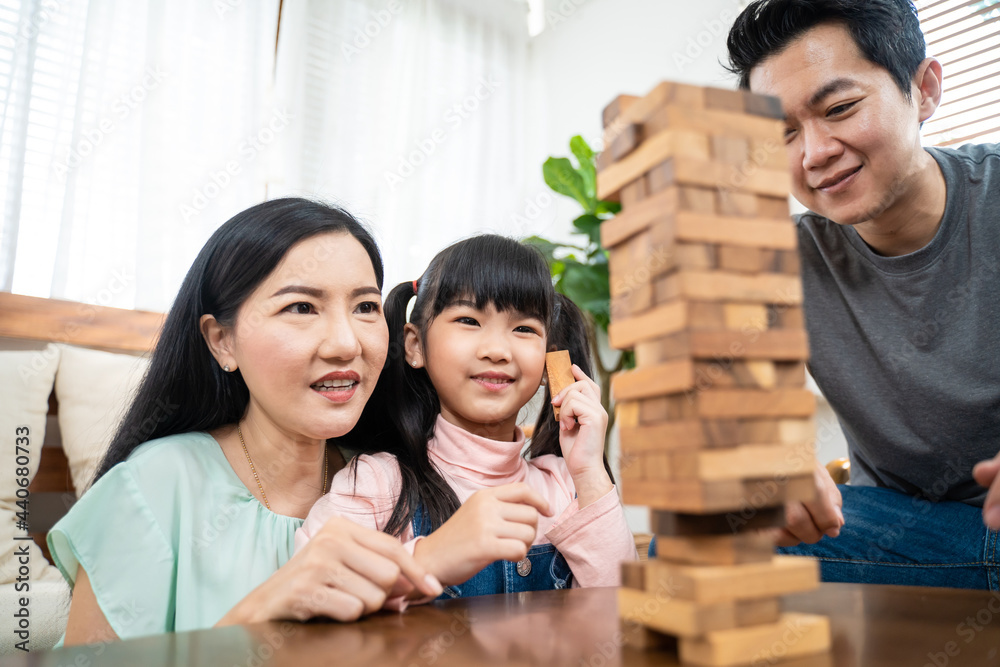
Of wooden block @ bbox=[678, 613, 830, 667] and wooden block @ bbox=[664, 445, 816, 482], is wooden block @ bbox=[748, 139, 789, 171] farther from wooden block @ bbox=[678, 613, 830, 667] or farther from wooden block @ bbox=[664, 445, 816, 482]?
wooden block @ bbox=[678, 613, 830, 667]

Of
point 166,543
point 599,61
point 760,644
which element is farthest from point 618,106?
point 599,61

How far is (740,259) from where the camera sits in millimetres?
431

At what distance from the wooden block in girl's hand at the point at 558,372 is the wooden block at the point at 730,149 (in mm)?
790

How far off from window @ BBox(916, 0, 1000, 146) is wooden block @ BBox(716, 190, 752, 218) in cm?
207

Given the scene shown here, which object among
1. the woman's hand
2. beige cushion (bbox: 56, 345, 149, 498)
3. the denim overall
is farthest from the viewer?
beige cushion (bbox: 56, 345, 149, 498)

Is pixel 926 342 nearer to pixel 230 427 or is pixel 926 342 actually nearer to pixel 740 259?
pixel 740 259

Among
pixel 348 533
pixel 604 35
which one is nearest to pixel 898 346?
pixel 348 533

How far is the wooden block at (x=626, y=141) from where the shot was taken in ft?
1.50

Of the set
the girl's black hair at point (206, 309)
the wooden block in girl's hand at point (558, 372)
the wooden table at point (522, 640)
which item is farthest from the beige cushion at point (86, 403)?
the wooden table at point (522, 640)

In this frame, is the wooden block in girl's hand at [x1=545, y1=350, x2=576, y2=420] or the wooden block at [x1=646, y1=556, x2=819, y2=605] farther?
the wooden block in girl's hand at [x1=545, y1=350, x2=576, y2=420]

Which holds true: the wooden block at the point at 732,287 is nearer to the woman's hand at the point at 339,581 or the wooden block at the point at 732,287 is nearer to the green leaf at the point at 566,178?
the woman's hand at the point at 339,581

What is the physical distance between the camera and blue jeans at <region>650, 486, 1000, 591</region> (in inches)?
45.7

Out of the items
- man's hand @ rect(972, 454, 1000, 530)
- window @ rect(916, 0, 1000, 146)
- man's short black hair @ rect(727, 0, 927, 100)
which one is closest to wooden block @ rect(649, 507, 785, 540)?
man's hand @ rect(972, 454, 1000, 530)

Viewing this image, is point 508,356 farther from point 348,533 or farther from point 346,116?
point 346,116
